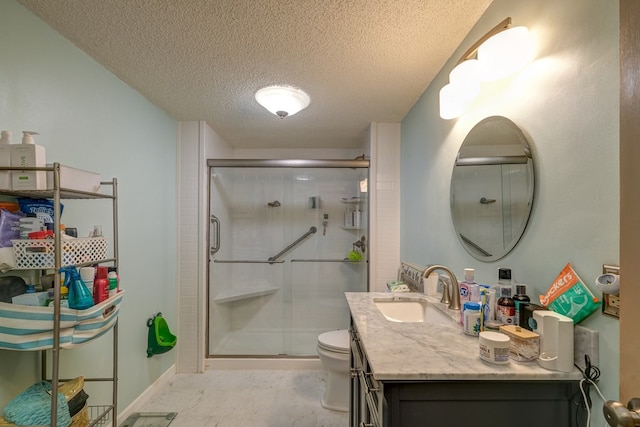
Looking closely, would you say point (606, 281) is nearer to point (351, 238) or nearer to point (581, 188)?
point (581, 188)

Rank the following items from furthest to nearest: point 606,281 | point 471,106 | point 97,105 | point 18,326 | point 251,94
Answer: point 251,94
point 97,105
point 471,106
point 18,326
point 606,281

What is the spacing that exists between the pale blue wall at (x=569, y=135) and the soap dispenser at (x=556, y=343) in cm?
7

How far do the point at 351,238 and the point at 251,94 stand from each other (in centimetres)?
163

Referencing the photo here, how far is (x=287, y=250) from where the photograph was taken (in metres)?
2.98

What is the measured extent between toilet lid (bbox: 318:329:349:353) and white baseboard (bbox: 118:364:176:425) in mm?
1276

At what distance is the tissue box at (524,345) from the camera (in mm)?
792

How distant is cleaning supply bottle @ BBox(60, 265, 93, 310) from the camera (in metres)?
1.08

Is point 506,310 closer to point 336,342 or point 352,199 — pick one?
point 336,342

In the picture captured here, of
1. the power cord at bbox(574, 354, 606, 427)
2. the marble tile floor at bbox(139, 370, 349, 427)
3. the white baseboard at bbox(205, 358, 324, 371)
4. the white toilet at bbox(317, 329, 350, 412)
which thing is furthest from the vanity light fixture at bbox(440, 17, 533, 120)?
the white baseboard at bbox(205, 358, 324, 371)

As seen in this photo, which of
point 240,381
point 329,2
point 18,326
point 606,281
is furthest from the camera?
point 240,381

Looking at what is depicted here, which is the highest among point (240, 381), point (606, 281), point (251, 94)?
point (251, 94)

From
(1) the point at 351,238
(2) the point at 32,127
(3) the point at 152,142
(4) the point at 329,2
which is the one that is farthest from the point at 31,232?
(1) the point at 351,238

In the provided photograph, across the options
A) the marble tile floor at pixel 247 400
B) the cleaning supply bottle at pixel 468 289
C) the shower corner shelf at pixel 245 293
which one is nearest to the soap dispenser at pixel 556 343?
the cleaning supply bottle at pixel 468 289

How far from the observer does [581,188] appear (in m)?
0.79
